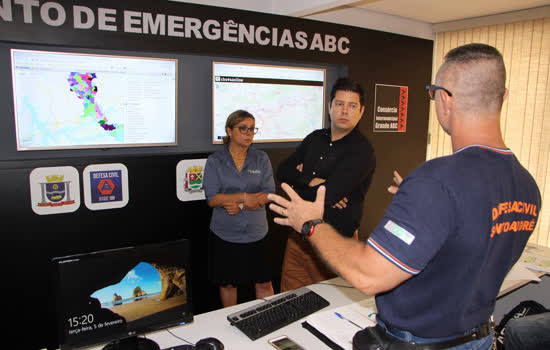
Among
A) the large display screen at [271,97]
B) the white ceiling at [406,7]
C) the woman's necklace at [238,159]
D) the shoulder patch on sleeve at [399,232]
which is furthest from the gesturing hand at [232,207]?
the shoulder patch on sleeve at [399,232]

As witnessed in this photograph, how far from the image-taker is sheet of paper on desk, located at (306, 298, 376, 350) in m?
1.61

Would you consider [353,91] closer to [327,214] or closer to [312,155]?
[312,155]

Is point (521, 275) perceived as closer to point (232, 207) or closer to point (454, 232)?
point (454, 232)

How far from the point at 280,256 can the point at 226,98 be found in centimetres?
158

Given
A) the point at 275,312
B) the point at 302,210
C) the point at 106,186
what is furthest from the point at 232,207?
the point at 302,210

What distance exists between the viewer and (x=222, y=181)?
9.49 feet

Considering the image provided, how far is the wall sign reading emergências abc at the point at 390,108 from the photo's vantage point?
4156 millimetres

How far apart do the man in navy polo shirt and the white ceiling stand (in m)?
2.02

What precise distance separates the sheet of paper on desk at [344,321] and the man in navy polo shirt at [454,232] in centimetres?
34

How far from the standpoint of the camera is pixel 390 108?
168 inches

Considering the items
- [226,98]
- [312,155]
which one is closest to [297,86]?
[226,98]

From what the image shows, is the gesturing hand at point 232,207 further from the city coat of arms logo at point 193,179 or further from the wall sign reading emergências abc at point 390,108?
the wall sign reading emergências abc at point 390,108

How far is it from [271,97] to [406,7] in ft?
5.86

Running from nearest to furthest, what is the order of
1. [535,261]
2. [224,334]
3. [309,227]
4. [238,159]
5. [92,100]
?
1. [309,227]
2. [224,334]
3. [535,261]
4. [92,100]
5. [238,159]
